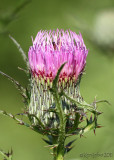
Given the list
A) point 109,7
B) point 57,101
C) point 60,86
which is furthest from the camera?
point 109,7

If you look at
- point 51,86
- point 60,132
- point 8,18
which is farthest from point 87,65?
point 60,132

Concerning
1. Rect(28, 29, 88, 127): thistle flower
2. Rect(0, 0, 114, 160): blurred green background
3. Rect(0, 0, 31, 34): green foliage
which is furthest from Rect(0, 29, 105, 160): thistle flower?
Rect(0, 0, 114, 160): blurred green background

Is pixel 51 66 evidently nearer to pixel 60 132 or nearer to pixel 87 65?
pixel 60 132

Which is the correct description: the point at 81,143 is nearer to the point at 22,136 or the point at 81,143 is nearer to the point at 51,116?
the point at 22,136

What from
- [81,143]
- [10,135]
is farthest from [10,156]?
[10,135]

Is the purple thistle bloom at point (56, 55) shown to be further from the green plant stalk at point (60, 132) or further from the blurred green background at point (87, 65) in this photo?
the blurred green background at point (87, 65)

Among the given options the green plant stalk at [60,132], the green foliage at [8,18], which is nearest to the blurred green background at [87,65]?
the green foliage at [8,18]

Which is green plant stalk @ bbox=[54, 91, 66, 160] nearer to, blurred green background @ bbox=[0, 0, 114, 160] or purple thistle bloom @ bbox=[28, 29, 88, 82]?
purple thistle bloom @ bbox=[28, 29, 88, 82]
